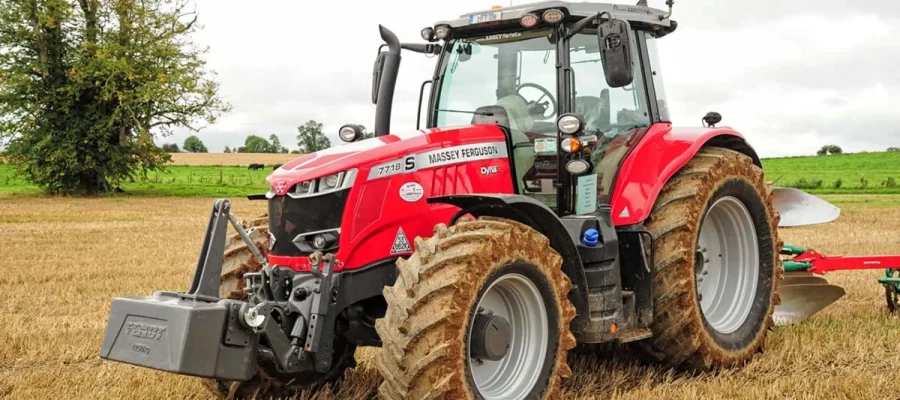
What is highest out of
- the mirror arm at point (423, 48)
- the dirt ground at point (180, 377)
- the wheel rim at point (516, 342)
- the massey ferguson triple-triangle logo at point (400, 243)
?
the mirror arm at point (423, 48)

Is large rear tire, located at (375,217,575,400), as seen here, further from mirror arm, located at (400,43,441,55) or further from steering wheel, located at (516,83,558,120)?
mirror arm, located at (400,43,441,55)

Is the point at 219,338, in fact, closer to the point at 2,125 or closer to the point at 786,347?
the point at 786,347

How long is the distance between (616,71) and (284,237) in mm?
2058

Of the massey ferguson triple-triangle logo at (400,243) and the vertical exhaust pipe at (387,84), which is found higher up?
the vertical exhaust pipe at (387,84)

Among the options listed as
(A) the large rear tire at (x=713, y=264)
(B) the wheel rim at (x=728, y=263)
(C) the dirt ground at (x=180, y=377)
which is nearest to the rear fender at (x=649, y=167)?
(A) the large rear tire at (x=713, y=264)

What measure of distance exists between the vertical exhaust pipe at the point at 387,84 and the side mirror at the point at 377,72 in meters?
0.09

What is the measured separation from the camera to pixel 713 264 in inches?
263

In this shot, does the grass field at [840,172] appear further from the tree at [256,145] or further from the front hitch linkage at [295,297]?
the tree at [256,145]

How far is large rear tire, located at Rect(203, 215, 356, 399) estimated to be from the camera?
5336 mm

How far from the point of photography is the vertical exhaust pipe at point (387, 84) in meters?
5.67

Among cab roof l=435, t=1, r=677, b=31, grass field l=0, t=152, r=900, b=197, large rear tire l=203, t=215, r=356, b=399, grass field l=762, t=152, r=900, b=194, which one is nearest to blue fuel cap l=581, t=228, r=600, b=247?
cab roof l=435, t=1, r=677, b=31

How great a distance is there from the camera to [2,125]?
33.7 metres

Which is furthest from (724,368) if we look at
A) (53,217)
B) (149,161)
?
(149,161)

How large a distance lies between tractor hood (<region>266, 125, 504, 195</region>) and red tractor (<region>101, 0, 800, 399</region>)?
0.02 metres
